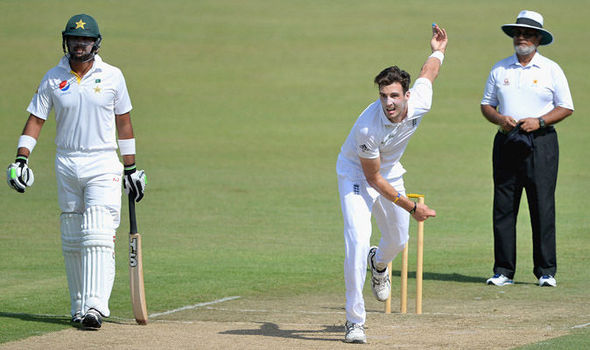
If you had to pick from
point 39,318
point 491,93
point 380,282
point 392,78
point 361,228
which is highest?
point 392,78

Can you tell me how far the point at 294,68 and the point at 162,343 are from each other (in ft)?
94.5

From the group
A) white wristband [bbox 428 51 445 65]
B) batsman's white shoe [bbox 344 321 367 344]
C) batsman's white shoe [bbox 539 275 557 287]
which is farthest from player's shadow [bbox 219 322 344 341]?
batsman's white shoe [bbox 539 275 557 287]

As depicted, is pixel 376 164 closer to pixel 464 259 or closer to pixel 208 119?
pixel 464 259

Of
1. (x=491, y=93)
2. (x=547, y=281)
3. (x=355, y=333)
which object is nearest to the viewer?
(x=355, y=333)

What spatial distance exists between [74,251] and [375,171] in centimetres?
233

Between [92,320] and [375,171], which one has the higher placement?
[375,171]

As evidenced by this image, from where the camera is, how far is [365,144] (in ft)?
24.1

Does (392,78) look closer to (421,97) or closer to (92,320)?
(421,97)

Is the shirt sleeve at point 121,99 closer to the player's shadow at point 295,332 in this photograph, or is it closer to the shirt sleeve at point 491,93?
the player's shadow at point 295,332

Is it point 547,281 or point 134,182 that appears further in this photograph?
point 547,281

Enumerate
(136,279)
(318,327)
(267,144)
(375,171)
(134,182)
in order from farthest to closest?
(267,144) → (134,182) → (136,279) → (318,327) → (375,171)

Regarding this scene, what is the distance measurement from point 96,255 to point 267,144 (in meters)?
16.7

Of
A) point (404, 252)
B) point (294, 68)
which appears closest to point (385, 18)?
point (294, 68)

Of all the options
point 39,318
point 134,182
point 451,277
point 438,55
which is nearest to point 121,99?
point 134,182
